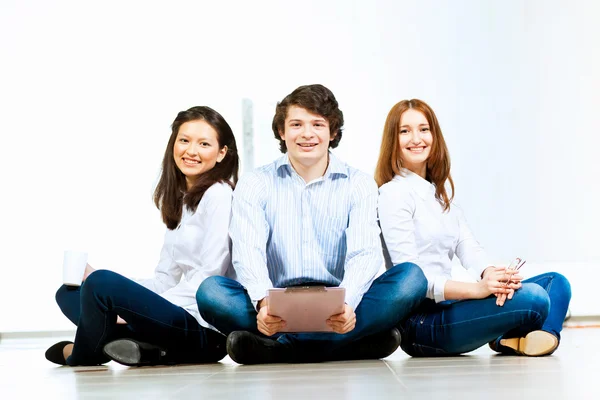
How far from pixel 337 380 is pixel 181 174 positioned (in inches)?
49.2

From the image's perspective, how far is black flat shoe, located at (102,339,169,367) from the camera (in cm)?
243

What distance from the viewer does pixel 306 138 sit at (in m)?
2.64

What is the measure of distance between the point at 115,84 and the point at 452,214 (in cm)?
310

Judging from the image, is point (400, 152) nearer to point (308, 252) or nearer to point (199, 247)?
point (308, 252)

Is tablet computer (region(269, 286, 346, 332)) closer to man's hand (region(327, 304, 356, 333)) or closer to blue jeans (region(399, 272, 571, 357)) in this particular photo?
man's hand (region(327, 304, 356, 333))

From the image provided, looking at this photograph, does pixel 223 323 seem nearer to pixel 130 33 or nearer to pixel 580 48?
pixel 130 33

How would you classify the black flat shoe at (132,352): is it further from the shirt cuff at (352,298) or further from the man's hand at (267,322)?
the shirt cuff at (352,298)

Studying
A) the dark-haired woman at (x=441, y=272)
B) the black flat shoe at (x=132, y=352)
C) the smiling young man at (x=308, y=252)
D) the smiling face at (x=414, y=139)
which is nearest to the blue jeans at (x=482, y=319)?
the dark-haired woman at (x=441, y=272)

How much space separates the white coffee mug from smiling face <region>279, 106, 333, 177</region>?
2.39 ft

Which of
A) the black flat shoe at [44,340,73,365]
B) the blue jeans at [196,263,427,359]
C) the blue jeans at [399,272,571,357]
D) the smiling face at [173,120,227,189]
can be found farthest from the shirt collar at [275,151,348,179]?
the black flat shoe at [44,340,73,365]

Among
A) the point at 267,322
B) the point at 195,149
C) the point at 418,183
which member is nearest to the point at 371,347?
the point at 267,322

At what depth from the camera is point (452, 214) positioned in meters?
2.86

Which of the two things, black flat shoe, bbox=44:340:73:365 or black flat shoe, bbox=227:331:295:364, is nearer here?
black flat shoe, bbox=227:331:295:364

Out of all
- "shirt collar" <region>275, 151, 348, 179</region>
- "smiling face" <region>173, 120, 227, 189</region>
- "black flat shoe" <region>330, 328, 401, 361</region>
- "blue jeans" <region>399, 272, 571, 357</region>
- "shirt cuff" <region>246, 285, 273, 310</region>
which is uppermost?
"smiling face" <region>173, 120, 227, 189</region>
